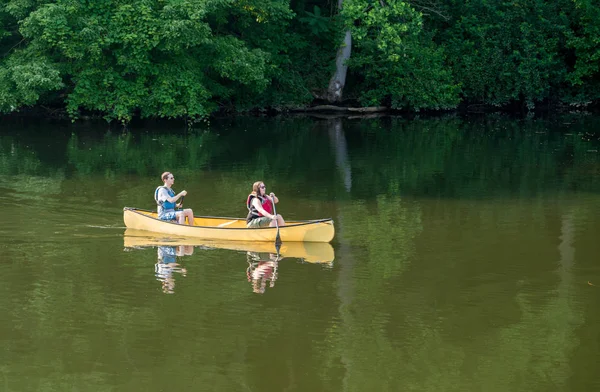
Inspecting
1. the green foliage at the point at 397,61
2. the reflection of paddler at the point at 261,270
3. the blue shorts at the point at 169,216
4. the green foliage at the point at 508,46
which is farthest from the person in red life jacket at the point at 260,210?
the green foliage at the point at 508,46

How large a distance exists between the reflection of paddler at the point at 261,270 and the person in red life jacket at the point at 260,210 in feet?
3.01

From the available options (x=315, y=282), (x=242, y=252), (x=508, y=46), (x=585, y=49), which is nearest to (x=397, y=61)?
(x=508, y=46)

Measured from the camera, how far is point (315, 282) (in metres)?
14.7

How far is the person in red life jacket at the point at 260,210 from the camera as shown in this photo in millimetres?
17250

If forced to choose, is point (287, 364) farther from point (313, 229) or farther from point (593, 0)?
point (593, 0)

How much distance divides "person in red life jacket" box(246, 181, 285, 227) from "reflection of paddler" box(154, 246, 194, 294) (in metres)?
1.31

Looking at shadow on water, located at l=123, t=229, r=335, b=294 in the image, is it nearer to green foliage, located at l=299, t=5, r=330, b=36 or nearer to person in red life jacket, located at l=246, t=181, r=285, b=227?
person in red life jacket, located at l=246, t=181, r=285, b=227

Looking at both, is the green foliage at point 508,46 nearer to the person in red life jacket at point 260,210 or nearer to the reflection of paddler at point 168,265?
the person in red life jacket at point 260,210

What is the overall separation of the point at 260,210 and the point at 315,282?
293cm

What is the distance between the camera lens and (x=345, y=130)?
36.5 metres

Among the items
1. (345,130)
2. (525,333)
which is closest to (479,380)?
(525,333)

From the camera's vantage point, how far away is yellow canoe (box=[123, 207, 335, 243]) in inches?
663

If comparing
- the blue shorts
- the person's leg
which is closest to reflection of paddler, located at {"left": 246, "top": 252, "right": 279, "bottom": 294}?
the person's leg

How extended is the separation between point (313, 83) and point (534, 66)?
34.4ft
